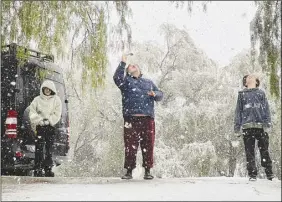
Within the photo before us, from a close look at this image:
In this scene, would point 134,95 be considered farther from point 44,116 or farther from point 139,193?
point 139,193

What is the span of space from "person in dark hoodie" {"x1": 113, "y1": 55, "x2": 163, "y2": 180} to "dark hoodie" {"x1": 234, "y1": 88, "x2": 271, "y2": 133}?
90 cm

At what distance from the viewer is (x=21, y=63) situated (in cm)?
609

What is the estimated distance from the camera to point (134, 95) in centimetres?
547

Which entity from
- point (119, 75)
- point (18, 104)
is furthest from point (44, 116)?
point (119, 75)

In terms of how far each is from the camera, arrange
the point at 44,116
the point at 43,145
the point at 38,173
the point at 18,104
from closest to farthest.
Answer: the point at 44,116 → the point at 43,145 → the point at 38,173 → the point at 18,104

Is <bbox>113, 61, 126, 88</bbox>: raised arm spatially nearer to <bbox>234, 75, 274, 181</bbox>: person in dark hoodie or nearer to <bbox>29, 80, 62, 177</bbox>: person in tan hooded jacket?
<bbox>29, 80, 62, 177</bbox>: person in tan hooded jacket

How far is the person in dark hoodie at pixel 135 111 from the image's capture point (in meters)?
5.45

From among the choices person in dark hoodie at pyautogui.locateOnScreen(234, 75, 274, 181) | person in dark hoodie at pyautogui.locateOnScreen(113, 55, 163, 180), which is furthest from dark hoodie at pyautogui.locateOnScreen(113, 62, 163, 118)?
person in dark hoodie at pyautogui.locateOnScreen(234, 75, 274, 181)

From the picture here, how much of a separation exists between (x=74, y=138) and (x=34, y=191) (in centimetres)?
1602

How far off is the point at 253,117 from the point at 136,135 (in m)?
1.24

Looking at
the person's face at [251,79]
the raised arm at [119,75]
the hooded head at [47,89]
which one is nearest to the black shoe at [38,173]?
the hooded head at [47,89]

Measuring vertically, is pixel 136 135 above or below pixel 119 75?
below

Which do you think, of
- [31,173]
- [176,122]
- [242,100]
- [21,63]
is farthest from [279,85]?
[176,122]

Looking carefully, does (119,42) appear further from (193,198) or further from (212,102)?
(212,102)
